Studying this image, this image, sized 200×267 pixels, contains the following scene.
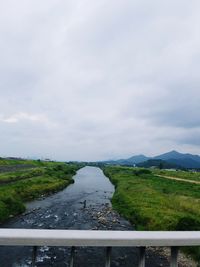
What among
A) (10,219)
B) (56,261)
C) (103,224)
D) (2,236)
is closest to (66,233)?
(2,236)

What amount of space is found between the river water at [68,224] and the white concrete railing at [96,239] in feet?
43.0

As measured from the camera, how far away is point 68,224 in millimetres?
25172

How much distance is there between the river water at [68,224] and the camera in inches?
628

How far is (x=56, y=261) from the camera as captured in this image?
1622cm

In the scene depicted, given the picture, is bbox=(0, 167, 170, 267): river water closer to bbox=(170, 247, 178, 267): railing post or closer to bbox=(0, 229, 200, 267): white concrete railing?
bbox=(170, 247, 178, 267): railing post

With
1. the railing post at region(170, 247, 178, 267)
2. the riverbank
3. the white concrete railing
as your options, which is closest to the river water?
the riverbank

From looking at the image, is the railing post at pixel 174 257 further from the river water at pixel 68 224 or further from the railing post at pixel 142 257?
the river water at pixel 68 224

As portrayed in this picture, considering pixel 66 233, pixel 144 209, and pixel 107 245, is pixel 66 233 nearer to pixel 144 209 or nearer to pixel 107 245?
pixel 107 245

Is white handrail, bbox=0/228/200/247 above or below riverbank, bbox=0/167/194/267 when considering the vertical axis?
above

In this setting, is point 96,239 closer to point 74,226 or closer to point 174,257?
point 174,257

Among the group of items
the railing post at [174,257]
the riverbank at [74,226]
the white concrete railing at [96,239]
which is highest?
the white concrete railing at [96,239]

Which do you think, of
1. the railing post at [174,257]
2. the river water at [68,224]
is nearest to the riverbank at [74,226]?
the river water at [68,224]

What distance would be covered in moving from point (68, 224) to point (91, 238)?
2309cm

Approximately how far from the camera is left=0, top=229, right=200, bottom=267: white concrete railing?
3047mm
